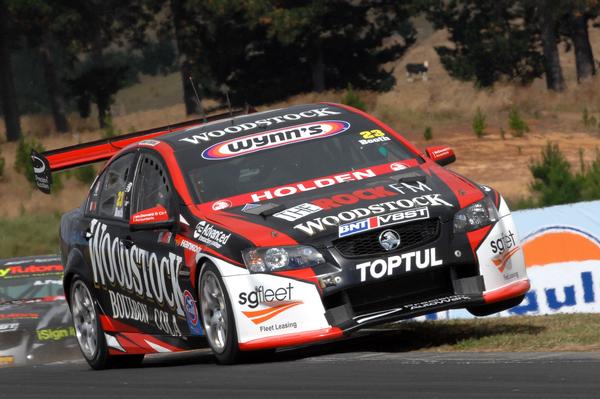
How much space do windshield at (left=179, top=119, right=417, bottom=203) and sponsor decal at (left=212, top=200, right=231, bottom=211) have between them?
96 mm

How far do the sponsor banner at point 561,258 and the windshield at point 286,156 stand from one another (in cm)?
474

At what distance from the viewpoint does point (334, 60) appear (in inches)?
2019

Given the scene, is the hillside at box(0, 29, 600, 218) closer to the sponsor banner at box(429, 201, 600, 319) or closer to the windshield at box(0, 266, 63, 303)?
the sponsor banner at box(429, 201, 600, 319)

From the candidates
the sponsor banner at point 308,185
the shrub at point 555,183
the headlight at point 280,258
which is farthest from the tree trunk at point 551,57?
the headlight at point 280,258

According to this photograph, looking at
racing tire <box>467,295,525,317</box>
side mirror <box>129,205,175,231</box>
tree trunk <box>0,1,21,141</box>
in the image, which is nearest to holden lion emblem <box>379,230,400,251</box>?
racing tire <box>467,295,525,317</box>

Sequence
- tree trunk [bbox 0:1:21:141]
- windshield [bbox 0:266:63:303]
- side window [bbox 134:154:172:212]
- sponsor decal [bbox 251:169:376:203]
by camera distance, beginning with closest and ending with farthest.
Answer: sponsor decal [bbox 251:169:376:203] → side window [bbox 134:154:172:212] → windshield [bbox 0:266:63:303] → tree trunk [bbox 0:1:21:141]

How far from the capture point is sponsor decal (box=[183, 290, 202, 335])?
30.9 ft

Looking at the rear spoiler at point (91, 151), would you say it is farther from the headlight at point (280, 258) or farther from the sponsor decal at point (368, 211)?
the headlight at point (280, 258)

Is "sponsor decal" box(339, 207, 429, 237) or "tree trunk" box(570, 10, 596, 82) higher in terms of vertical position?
"sponsor decal" box(339, 207, 429, 237)

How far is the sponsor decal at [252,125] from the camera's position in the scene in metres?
10.5

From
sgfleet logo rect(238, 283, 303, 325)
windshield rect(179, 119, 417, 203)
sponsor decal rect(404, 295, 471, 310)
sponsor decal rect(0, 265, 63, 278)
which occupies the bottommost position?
sponsor decal rect(0, 265, 63, 278)

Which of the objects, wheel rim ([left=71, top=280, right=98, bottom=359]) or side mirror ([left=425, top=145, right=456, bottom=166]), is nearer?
side mirror ([left=425, top=145, right=456, bottom=166])

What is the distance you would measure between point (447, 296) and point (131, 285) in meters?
2.42

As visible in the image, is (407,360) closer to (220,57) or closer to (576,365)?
(576,365)
